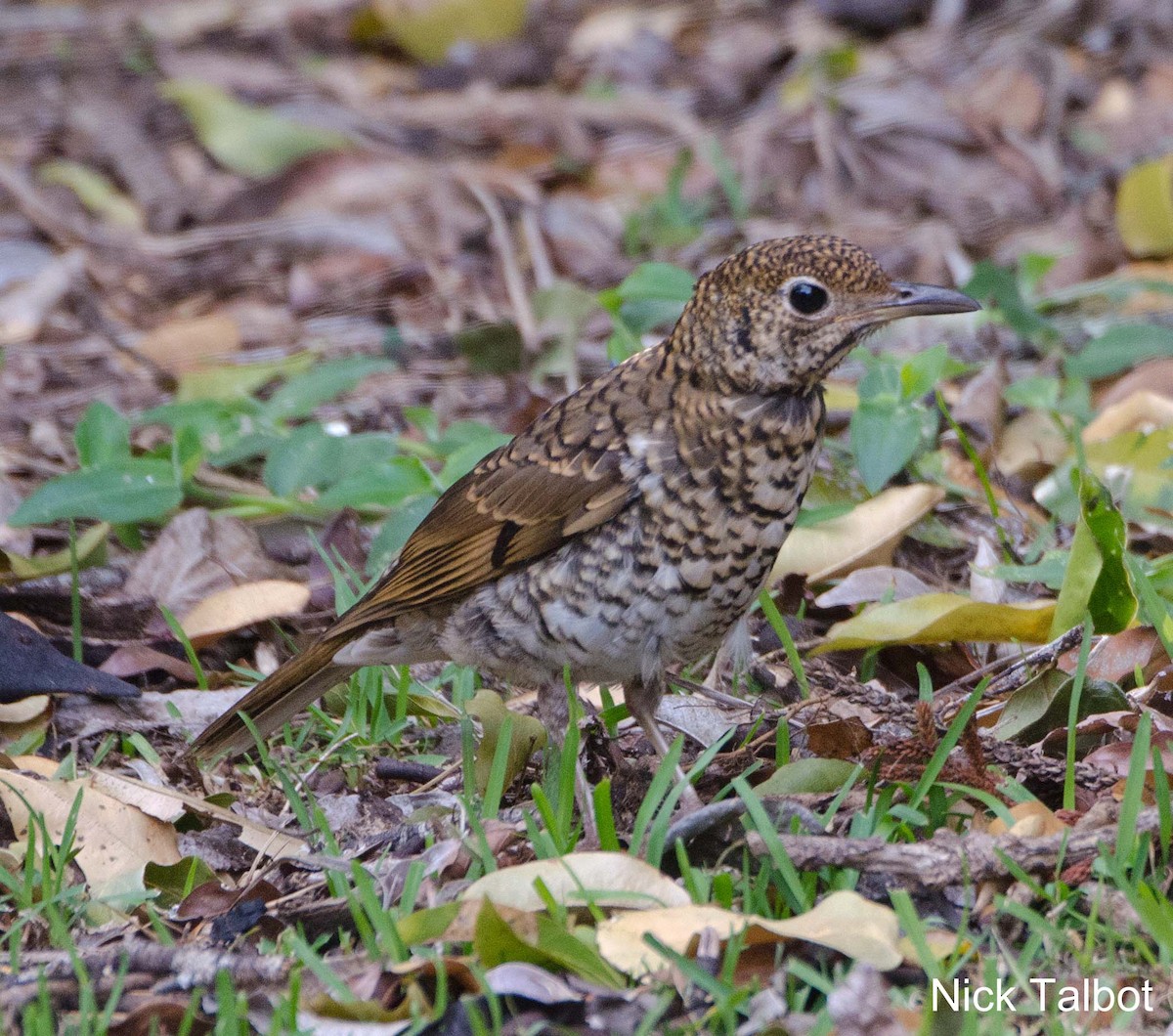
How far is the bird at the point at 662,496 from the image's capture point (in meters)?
3.61

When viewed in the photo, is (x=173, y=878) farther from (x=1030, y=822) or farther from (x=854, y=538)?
(x=854, y=538)

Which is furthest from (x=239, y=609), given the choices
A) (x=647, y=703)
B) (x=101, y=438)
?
(x=647, y=703)

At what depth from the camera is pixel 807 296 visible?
11.8 ft

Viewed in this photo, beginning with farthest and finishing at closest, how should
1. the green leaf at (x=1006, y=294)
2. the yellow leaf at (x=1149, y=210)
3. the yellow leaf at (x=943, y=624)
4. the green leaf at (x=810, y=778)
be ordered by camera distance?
the yellow leaf at (x=1149, y=210)
the green leaf at (x=1006, y=294)
the yellow leaf at (x=943, y=624)
the green leaf at (x=810, y=778)

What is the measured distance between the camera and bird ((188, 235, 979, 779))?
3609 mm

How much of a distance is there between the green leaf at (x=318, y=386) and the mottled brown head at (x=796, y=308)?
2061 millimetres

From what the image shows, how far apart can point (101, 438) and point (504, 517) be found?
1846mm

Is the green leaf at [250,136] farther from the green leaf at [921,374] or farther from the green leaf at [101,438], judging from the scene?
the green leaf at [921,374]

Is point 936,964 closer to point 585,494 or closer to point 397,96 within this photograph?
point 585,494

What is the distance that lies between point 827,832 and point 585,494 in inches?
35.5

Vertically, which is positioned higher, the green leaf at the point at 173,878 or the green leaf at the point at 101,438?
the green leaf at the point at 101,438

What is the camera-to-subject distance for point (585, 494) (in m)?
3.73

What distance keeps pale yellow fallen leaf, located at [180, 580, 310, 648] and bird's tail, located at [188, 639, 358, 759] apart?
1.99 feet

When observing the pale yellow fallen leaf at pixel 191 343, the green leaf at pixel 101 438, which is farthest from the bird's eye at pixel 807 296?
the pale yellow fallen leaf at pixel 191 343
